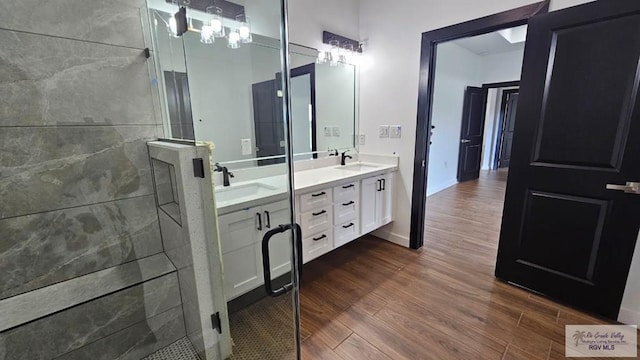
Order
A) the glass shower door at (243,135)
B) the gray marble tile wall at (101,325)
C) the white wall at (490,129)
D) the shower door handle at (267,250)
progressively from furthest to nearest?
the white wall at (490,129) → the glass shower door at (243,135) → the gray marble tile wall at (101,325) → the shower door handle at (267,250)

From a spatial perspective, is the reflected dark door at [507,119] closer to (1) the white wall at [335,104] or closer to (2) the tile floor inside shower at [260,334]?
(1) the white wall at [335,104]

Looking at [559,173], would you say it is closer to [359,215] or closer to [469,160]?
[359,215]

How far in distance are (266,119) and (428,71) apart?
1550 mm

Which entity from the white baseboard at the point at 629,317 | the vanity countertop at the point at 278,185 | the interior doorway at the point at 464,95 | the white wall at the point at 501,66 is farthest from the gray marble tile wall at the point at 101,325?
the white wall at the point at 501,66

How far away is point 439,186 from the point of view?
519 centimetres

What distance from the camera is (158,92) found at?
5.52 ft

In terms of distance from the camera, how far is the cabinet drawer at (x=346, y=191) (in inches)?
89.0

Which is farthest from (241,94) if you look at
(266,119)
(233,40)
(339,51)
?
(339,51)

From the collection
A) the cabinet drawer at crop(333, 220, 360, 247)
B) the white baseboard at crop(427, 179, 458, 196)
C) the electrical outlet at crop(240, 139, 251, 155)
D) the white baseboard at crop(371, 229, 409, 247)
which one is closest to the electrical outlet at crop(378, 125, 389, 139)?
the cabinet drawer at crop(333, 220, 360, 247)

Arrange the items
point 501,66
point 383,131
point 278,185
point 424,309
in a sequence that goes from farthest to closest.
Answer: point 501,66 < point 383,131 < point 424,309 < point 278,185

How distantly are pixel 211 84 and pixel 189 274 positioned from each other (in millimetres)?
1249

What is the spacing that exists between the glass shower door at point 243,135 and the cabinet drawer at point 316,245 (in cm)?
52

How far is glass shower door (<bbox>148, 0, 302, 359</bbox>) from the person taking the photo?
1.33 metres

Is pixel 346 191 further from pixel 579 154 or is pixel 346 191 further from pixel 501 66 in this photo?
pixel 501 66
